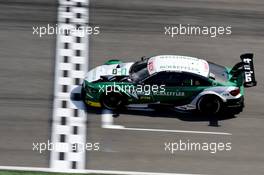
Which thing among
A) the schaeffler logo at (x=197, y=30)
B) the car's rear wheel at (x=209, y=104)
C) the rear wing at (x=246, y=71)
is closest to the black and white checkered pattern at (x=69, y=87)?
the schaeffler logo at (x=197, y=30)

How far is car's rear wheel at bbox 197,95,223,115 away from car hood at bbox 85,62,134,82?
6.88 feet

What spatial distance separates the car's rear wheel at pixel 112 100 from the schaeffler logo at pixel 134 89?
0.11 metres

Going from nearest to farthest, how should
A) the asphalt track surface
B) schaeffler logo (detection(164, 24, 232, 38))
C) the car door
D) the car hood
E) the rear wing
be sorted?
1. the asphalt track surface
2. the car door
3. the car hood
4. the rear wing
5. schaeffler logo (detection(164, 24, 232, 38))

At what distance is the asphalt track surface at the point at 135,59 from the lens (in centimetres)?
1458

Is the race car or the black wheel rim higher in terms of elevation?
the race car

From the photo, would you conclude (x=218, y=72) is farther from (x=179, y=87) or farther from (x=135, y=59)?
(x=135, y=59)

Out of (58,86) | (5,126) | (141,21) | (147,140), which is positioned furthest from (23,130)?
(141,21)

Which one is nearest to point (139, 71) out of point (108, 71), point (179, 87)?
point (108, 71)

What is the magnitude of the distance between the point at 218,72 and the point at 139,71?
2142mm

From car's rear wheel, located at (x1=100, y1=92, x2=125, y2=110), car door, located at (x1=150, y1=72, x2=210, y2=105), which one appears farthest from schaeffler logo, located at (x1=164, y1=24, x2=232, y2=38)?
car's rear wheel, located at (x1=100, y1=92, x2=125, y2=110)

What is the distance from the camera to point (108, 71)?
16016 millimetres

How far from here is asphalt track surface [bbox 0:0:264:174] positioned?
1458cm

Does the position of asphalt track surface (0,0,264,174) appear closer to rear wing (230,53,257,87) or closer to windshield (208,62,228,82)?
rear wing (230,53,257,87)

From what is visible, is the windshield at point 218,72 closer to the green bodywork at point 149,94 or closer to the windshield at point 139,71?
the green bodywork at point 149,94
